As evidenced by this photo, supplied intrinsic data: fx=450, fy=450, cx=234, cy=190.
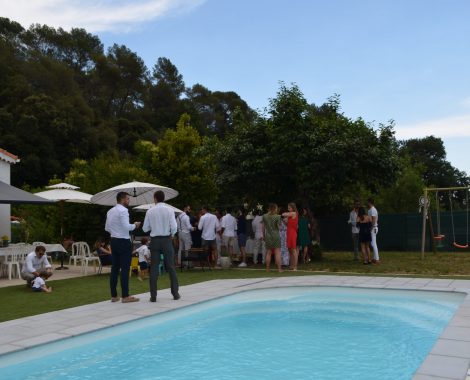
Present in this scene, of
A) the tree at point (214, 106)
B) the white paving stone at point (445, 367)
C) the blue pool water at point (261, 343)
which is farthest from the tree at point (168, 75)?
the white paving stone at point (445, 367)

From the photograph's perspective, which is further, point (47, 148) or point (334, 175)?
point (47, 148)

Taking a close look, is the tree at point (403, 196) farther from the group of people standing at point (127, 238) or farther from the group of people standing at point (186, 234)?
the group of people standing at point (127, 238)

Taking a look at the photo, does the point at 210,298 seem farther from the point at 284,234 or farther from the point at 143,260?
the point at 284,234

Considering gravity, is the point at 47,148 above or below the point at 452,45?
above

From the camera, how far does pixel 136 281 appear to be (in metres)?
10.0

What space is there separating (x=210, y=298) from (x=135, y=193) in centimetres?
571

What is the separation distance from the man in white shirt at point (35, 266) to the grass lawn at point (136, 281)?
1.01ft

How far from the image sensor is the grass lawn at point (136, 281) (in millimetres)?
7238

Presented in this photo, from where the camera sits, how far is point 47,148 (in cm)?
3934

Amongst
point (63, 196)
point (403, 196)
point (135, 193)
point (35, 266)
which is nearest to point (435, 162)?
point (403, 196)

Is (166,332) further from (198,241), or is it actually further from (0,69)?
(0,69)

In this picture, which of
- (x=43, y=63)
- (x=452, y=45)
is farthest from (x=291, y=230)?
(x=43, y=63)

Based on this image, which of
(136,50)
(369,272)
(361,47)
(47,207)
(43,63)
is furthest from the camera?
(136,50)

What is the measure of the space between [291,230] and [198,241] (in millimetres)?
3003
